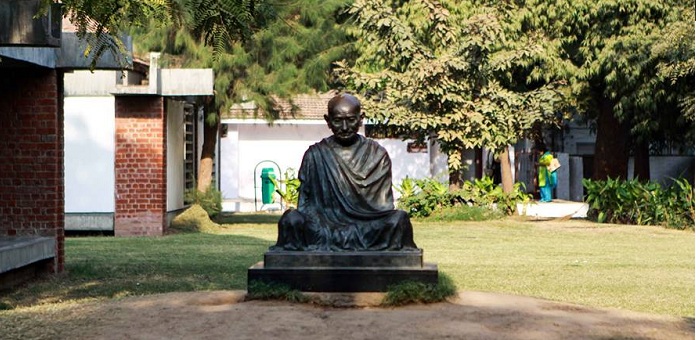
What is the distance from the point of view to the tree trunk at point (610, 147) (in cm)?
3222

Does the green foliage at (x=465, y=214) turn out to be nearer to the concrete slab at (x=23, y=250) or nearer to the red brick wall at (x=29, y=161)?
the red brick wall at (x=29, y=161)

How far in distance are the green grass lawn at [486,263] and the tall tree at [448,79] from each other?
11.4 feet

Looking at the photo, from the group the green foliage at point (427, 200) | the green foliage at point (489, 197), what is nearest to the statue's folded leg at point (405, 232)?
the green foliage at point (427, 200)

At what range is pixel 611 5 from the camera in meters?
28.2

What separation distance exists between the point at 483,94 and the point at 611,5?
344cm

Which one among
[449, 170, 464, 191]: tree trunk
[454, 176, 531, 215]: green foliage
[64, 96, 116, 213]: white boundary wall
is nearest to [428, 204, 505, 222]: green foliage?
[454, 176, 531, 215]: green foliage

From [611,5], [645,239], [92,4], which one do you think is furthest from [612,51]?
[92,4]

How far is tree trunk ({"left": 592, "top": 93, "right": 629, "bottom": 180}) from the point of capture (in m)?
32.2

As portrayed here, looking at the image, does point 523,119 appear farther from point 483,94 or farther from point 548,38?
point 548,38

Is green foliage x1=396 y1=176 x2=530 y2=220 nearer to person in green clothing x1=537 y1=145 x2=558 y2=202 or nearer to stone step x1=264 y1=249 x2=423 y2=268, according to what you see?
person in green clothing x1=537 y1=145 x2=558 y2=202

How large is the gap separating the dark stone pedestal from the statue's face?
1.32m

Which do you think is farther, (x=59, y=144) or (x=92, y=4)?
(x=59, y=144)

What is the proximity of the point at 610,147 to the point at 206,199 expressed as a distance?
38.3 feet

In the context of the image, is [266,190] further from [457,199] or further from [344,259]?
[344,259]
